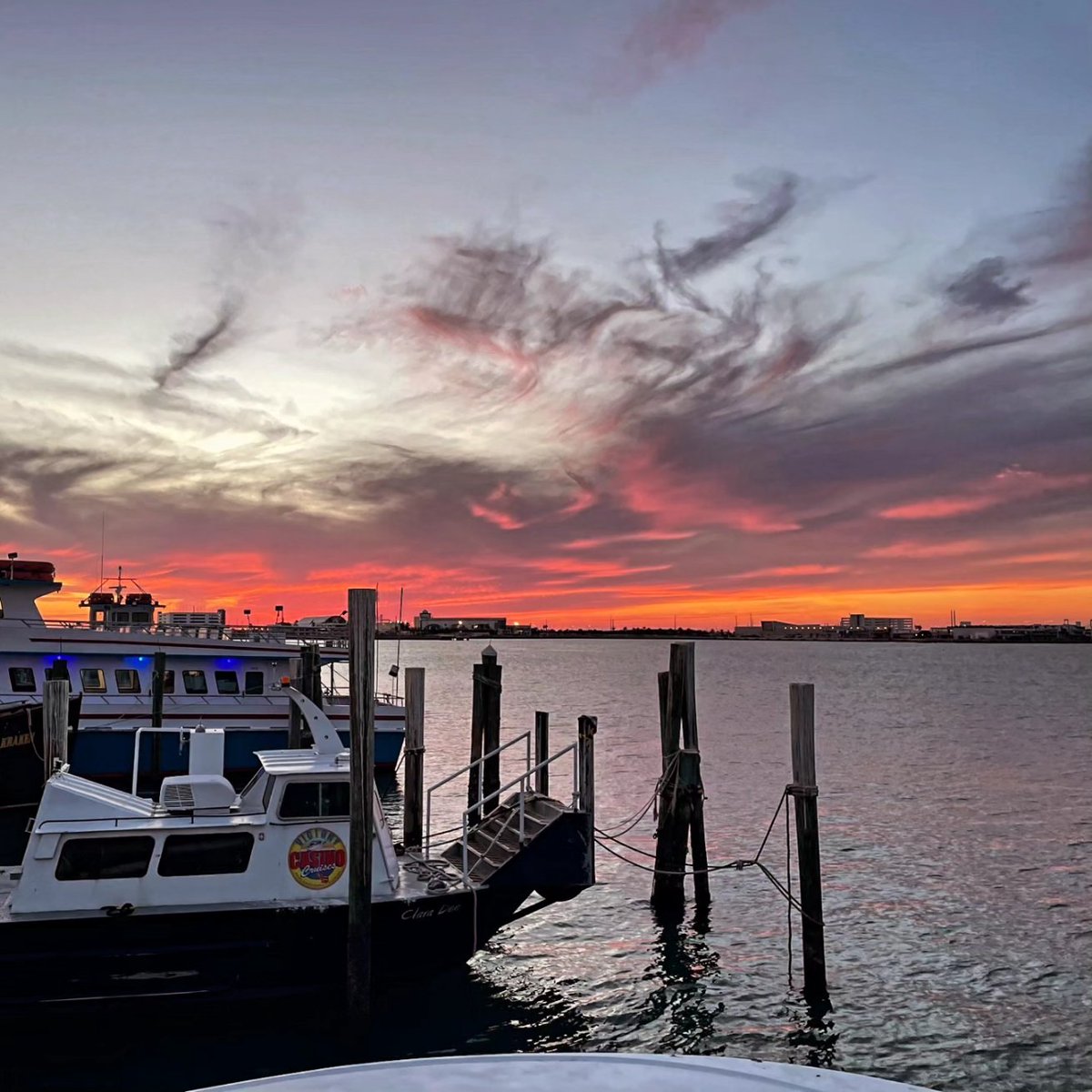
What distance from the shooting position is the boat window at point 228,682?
114 feet

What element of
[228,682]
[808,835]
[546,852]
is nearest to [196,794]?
[546,852]

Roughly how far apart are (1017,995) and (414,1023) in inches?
372

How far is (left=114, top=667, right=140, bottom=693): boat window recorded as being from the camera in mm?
32938

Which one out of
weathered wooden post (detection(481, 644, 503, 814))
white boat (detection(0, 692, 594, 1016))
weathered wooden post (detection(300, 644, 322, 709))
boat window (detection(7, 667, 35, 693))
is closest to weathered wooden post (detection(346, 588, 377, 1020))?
white boat (detection(0, 692, 594, 1016))

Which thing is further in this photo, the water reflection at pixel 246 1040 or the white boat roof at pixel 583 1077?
the water reflection at pixel 246 1040

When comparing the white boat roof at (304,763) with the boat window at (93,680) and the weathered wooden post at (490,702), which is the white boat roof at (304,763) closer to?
the weathered wooden post at (490,702)

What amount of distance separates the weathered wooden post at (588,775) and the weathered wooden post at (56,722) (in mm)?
10355

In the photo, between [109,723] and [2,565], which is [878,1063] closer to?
[109,723]

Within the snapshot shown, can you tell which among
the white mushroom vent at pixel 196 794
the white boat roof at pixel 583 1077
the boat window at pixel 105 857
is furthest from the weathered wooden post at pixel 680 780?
the white boat roof at pixel 583 1077

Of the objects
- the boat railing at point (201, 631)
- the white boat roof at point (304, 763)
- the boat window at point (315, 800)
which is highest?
the boat railing at point (201, 631)

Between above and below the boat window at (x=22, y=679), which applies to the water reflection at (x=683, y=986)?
below

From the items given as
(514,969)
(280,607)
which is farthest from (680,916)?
(280,607)

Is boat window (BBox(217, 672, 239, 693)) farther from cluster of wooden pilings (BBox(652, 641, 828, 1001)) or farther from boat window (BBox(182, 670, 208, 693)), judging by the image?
cluster of wooden pilings (BBox(652, 641, 828, 1001))

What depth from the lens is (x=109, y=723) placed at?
Result: 31250 millimetres
